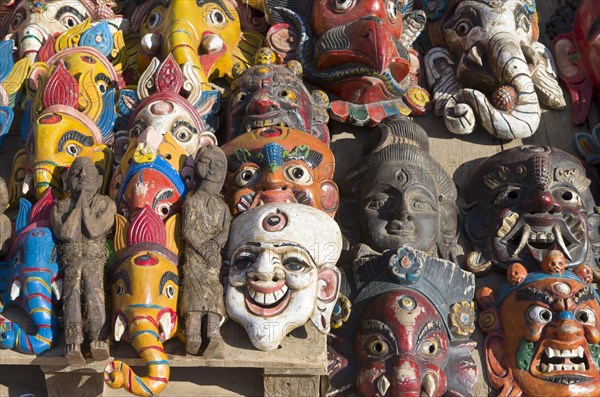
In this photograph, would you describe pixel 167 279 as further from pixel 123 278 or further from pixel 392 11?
pixel 392 11

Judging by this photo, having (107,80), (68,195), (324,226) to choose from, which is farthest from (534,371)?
(107,80)

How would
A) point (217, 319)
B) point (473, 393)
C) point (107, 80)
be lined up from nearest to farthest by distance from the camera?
point (217, 319)
point (473, 393)
point (107, 80)

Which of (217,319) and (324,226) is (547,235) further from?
(217,319)

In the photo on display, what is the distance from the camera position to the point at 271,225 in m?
6.80

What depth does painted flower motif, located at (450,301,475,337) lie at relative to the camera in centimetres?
710

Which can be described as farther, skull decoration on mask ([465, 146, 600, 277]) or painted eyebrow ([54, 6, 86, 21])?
painted eyebrow ([54, 6, 86, 21])

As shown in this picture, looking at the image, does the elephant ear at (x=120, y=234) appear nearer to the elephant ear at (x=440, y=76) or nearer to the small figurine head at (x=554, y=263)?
the small figurine head at (x=554, y=263)

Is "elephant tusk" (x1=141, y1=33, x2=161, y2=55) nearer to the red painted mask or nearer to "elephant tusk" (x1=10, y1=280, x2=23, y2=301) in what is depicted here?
"elephant tusk" (x1=10, y1=280, x2=23, y2=301)

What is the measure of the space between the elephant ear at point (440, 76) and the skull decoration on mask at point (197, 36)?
119 centimetres

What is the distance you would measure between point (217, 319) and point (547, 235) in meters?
2.13

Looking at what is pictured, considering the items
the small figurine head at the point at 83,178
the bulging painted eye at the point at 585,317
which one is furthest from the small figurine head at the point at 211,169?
the bulging painted eye at the point at 585,317

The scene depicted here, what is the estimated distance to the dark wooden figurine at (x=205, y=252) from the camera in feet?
21.4

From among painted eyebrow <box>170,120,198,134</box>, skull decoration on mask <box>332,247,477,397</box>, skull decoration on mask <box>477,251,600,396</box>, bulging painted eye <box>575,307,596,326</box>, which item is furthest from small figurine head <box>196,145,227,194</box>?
bulging painted eye <box>575,307,596,326</box>

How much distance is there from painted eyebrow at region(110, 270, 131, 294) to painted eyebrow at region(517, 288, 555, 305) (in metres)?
2.25
